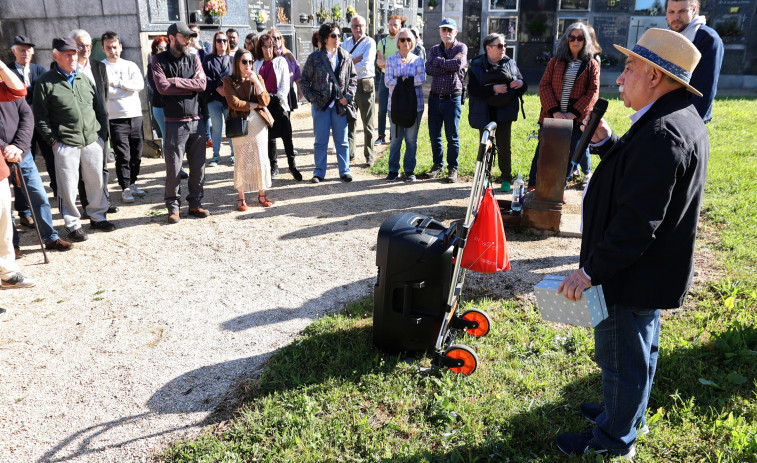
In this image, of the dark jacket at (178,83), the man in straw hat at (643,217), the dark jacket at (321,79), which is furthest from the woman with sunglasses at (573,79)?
the man in straw hat at (643,217)

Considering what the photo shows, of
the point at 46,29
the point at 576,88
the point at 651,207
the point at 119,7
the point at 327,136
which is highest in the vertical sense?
the point at 119,7

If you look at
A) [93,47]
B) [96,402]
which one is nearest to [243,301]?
[96,402]

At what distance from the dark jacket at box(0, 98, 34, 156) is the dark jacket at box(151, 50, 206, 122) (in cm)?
131

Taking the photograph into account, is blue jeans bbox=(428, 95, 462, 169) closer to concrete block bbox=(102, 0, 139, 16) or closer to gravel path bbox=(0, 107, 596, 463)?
gravel path bbox=(0, 107, 596, 463)

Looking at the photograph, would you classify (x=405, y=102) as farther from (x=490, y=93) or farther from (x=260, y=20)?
(x=260, y=20)

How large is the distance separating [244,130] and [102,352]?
3.50m

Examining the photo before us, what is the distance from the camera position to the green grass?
9.93 feet

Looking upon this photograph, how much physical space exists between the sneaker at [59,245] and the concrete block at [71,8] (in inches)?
213

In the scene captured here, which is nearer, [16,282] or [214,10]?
[16,282]

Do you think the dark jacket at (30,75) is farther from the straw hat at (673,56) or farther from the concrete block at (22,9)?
the straw hat at (673,56)

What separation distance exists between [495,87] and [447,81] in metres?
0.78

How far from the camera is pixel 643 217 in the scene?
2.30 m

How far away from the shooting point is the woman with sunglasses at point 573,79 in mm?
6523

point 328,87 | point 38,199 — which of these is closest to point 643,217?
point 38,199
